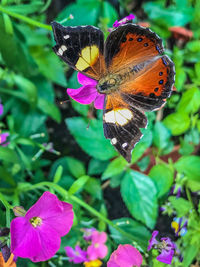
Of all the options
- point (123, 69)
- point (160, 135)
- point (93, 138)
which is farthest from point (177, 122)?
point (123, 69)

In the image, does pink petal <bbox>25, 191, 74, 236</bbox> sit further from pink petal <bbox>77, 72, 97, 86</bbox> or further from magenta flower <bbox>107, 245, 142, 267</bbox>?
pink petal <bbox>77, 72, 97, 86</bbox>

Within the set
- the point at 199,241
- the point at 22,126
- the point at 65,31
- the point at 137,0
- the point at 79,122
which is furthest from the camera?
the point at 137,0

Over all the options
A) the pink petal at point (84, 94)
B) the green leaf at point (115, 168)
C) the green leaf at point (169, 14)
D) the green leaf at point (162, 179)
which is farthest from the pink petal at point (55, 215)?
the green leaf at point (169, 14)

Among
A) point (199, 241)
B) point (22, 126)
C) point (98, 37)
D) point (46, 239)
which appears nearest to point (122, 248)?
point (46, 239)

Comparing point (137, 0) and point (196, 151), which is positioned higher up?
point (137, 0)

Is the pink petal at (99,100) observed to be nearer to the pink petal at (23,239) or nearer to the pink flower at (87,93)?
the pink flower at (87,93)

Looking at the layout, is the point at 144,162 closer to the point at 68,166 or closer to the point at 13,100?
the point at 68,166

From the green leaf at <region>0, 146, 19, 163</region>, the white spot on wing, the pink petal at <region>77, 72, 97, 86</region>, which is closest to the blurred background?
the green leaf at <region>0, 146, 19, 163</region>
